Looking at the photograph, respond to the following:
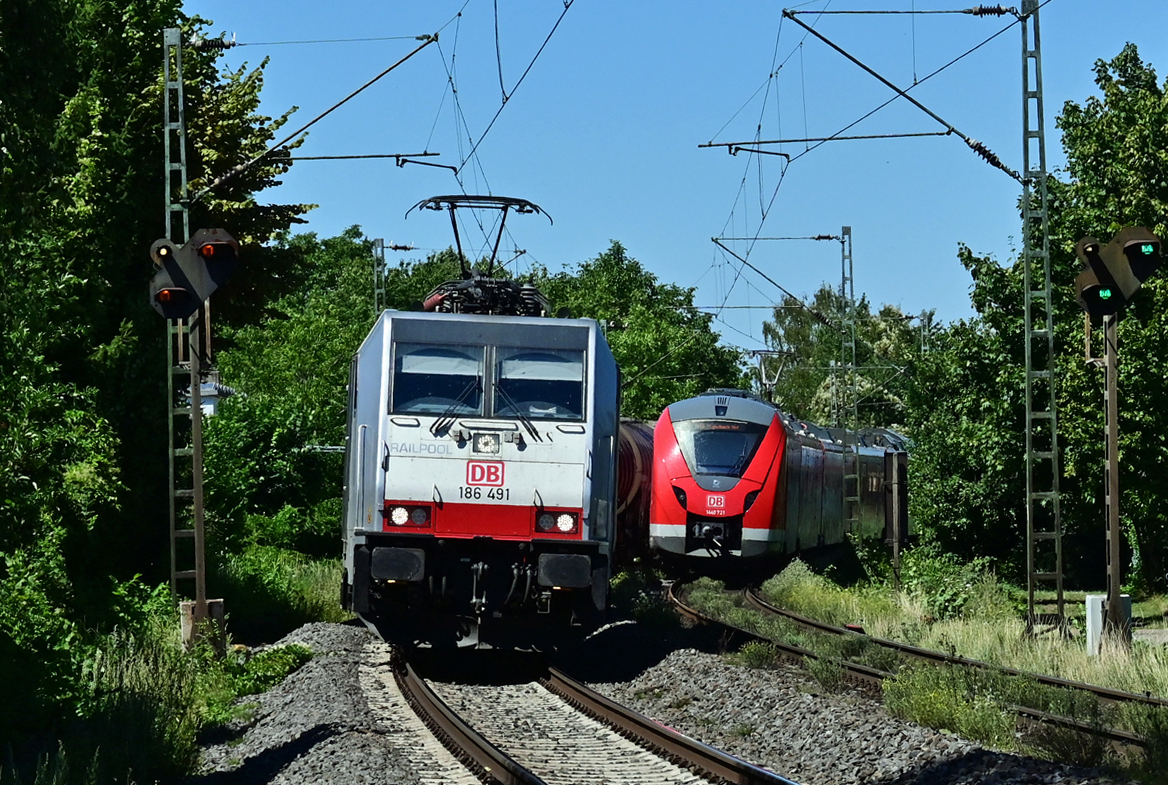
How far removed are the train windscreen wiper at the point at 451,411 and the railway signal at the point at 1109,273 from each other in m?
7.28

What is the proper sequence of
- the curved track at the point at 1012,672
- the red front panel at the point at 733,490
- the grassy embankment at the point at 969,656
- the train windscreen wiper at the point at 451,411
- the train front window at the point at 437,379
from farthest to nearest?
1. the red front panel at the point at 733,490
2. the train front window at the point at 437,379
3. the train windscreen wiper at the point at 451,411
4. the curved track at the point at 1012,672
5. the grassy embankment at the point at 969,656

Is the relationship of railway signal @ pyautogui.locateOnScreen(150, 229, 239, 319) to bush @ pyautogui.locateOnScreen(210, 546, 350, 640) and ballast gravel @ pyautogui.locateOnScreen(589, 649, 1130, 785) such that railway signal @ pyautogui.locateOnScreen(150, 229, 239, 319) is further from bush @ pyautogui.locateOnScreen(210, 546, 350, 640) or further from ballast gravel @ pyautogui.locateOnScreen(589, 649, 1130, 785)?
ballast gravel @ pyautogui.locateOnScreen(589, 649, 1130, 785)

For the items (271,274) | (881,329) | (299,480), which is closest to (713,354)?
(881,329)

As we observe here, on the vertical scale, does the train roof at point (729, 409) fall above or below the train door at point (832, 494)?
above

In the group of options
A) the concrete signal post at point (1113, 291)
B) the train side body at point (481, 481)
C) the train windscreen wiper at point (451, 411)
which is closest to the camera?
the train side body at point (481, 481)

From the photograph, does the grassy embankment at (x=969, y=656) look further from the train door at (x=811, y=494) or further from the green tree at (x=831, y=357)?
the green tree at (x=831, y=357)

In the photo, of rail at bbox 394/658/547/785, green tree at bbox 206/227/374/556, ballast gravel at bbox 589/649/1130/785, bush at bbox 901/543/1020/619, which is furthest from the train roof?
rail at bbox 394/658/547/785

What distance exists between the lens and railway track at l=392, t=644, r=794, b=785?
962 centimetres

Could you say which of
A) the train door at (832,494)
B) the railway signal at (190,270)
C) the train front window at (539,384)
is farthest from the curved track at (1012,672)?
the train door at (832,494)

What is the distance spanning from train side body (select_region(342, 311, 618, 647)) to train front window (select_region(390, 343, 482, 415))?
12mm

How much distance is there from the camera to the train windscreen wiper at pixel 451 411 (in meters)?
13.8

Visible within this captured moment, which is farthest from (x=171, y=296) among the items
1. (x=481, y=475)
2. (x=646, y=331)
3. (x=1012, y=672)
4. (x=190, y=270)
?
(x=646, y=331)

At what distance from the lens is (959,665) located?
1352 centimetres

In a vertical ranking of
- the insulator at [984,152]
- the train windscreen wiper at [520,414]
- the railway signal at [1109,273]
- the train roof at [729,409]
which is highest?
Result: the insulator at [984,152]
